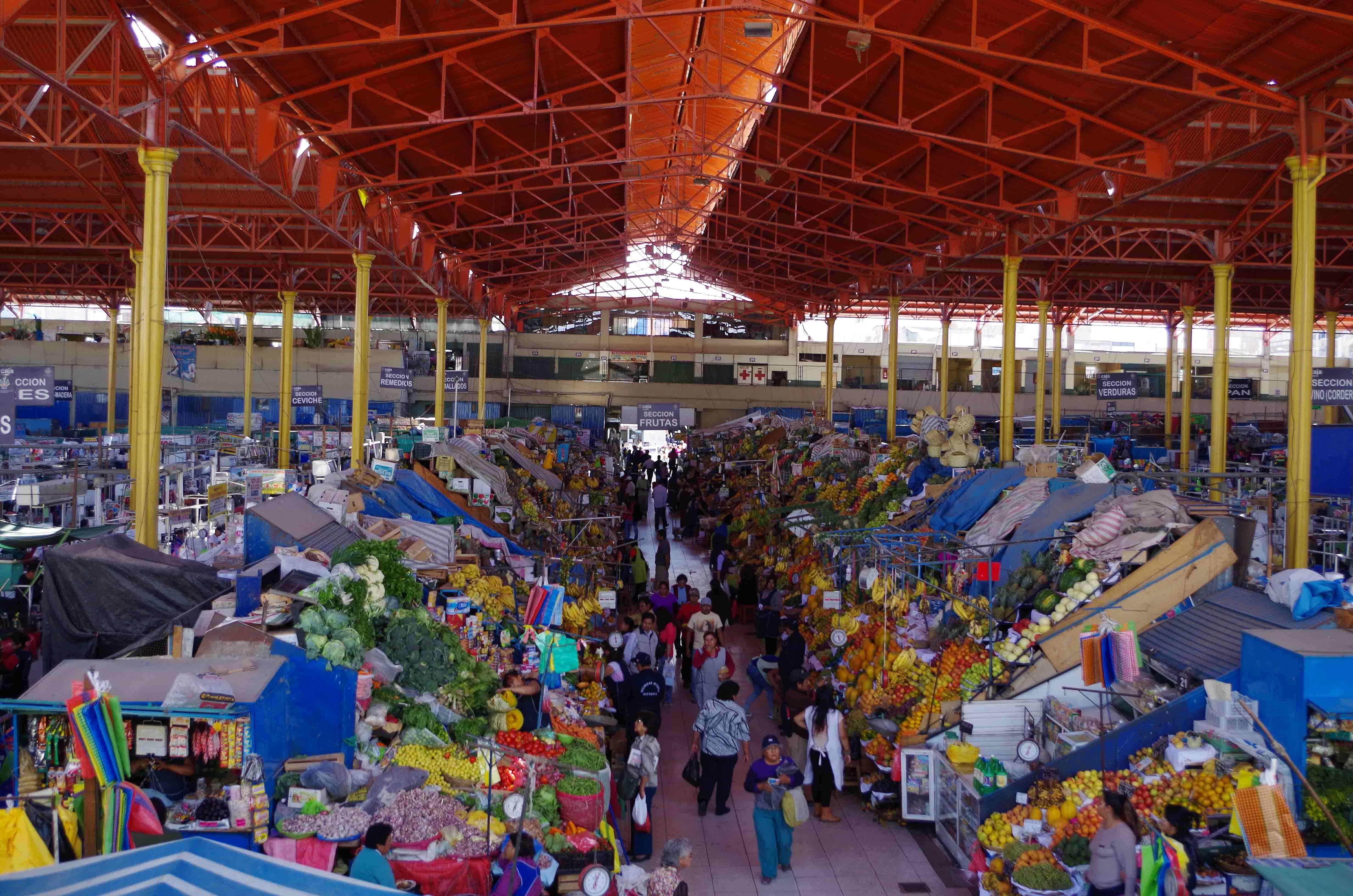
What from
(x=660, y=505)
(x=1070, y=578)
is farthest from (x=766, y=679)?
(x=660, y=505)

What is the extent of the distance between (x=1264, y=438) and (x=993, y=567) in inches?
990

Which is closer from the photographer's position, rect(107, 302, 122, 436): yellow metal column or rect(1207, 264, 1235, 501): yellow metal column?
rect(1207, 264, 1235, 501): yellow metal column

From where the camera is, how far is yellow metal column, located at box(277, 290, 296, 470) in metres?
20.0

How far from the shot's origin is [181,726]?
5.38m

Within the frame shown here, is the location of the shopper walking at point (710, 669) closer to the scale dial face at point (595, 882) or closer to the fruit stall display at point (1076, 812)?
the fruit stall display at point (1076, 812)

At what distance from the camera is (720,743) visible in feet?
25.5

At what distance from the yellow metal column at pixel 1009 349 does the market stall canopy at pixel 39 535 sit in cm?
1281

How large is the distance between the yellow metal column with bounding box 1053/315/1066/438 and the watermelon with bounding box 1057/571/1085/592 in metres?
21.7

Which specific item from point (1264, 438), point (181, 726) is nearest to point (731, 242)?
point (1264, 438)

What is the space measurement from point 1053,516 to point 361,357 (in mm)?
11092

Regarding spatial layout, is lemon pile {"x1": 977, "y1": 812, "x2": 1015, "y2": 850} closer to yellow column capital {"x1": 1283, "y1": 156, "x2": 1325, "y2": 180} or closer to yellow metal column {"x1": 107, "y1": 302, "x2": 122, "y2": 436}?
yellow column capital {"x1": 1283, "y1": 156, "x2": 1325, "y2": 180}

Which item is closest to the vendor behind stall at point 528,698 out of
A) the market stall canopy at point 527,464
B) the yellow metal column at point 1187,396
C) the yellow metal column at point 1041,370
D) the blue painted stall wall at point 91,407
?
the market stall canopy at point 527,464

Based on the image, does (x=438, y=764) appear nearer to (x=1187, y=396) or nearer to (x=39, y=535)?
(x=39, y=535)

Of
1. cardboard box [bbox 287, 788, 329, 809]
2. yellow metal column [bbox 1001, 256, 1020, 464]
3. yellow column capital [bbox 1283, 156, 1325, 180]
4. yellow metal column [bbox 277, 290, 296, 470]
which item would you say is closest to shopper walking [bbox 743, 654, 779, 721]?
cardboard box [bbox 287, 788, 329, 809]
